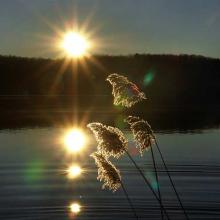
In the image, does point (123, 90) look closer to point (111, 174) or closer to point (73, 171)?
point (111, 174)

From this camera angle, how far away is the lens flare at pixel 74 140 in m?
40.4

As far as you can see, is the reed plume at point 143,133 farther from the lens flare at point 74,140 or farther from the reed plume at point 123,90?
the lens flare at point 74,140

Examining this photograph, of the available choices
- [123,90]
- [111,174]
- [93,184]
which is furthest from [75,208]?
[123,90]

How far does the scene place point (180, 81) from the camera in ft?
507

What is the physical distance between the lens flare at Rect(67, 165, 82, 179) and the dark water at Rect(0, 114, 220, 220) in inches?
11.8

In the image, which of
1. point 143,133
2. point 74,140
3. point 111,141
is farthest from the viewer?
point 74,140

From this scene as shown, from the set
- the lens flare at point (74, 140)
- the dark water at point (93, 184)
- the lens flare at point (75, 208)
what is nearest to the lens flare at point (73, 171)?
the dark water at point (93, 184)

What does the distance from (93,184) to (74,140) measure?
20061 millimetres

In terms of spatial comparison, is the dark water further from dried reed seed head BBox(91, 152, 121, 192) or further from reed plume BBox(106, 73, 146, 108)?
reed plume BBox(106, 73, 146, 108)

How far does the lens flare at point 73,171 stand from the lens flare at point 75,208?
6.63 m

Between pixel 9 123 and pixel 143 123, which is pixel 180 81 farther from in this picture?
pixel 143 123

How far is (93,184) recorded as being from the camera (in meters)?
26.4

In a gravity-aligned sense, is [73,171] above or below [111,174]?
above

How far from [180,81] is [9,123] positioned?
95.6 m
